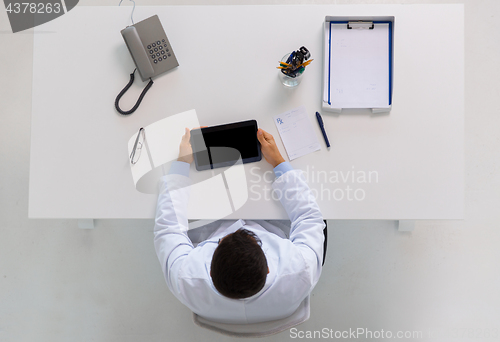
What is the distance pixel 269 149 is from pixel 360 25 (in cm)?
50

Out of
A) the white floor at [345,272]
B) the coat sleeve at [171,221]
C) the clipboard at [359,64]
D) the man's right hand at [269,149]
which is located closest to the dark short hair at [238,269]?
the coat sleeve at [171,221]

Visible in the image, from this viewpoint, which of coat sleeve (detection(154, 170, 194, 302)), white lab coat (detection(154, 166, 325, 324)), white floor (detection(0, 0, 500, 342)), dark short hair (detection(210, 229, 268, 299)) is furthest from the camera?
white floor (detection(0, 0, 500, 342))

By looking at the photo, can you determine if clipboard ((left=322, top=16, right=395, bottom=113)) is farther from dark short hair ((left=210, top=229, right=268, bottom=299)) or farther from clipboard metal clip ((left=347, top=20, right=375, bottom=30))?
dark short hair ((left=210, top=229, right=268, bottom=299))

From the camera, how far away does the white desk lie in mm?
1102

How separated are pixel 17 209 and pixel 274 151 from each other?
1452 mm

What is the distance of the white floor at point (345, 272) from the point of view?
1668 millimetres

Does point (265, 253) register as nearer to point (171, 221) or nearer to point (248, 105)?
point (171, 221)

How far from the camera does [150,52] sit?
3.67 ft

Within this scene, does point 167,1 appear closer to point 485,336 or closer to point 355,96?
point 355,96

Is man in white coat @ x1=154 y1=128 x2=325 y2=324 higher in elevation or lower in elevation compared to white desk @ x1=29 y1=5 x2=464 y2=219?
lower

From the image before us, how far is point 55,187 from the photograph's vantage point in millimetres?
1111

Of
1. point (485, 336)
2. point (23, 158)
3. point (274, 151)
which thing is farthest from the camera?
point (23, 158)

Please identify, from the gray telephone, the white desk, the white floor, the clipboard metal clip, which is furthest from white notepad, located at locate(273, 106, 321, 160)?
the white floor

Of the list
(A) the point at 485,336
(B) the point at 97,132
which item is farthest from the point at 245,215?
(A) the point at 485,336
